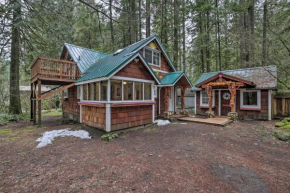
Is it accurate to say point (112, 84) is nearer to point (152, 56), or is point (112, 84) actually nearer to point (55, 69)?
point (55, 69)

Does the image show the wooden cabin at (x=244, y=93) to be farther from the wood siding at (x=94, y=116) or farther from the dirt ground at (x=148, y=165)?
the wood siding at (x=94, y=116)

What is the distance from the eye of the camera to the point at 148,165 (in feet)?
10.8

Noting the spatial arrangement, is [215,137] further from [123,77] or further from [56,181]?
[56,181]

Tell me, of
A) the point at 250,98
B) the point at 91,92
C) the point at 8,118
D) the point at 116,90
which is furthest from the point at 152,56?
the point at 8,118

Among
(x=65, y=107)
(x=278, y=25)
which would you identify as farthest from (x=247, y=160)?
(x=65, y=107)

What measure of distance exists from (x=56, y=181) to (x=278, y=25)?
32.1 feet

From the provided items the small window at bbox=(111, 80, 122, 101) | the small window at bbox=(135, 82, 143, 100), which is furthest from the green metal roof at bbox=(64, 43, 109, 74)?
the small window at bbox=(135, 82, 143, 100)

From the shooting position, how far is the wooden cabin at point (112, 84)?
578cm

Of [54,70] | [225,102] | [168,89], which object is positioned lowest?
[225,102]

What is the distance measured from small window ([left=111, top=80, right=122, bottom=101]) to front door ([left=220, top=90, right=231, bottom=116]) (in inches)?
323

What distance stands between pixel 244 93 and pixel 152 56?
697 centimetres

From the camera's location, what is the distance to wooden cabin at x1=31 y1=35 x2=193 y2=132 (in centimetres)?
578

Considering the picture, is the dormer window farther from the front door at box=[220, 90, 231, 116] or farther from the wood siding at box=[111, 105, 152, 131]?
the front door at box=[220, 90, 231, 116]

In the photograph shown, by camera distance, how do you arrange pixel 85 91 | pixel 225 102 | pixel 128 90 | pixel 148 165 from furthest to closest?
pixel 225 102
pixel 85 91
pixel 128 90
pixel 148 165
